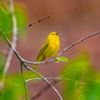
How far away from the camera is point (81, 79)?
1.66 m

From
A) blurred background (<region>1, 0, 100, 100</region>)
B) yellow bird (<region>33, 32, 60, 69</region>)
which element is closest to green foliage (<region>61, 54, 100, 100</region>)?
→ yellow bird (<region>33, 32, 60, 69</region>)

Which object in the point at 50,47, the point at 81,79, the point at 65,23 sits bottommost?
the point at 65,23

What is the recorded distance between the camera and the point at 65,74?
64.3 inches

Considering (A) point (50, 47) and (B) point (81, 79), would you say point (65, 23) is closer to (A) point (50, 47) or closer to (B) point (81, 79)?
(A) point (50, 47)

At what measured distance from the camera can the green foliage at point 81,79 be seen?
159cm

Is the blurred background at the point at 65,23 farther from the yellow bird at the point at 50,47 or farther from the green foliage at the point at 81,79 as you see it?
the green foliage at the point at 81,79

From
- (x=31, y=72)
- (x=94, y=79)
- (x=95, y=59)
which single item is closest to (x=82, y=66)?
(x=94, y=79)

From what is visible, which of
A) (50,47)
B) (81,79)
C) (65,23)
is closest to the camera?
(81,79)

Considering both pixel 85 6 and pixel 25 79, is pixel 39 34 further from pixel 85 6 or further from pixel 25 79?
pixel 25 79

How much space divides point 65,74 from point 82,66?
6cm

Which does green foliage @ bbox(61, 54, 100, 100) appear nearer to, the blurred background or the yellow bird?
the yellow bird

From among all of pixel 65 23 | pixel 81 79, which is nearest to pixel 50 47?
pixel 81 79

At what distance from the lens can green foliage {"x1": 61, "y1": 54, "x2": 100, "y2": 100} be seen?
5.21ft

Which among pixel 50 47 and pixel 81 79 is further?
pixel 50 47
